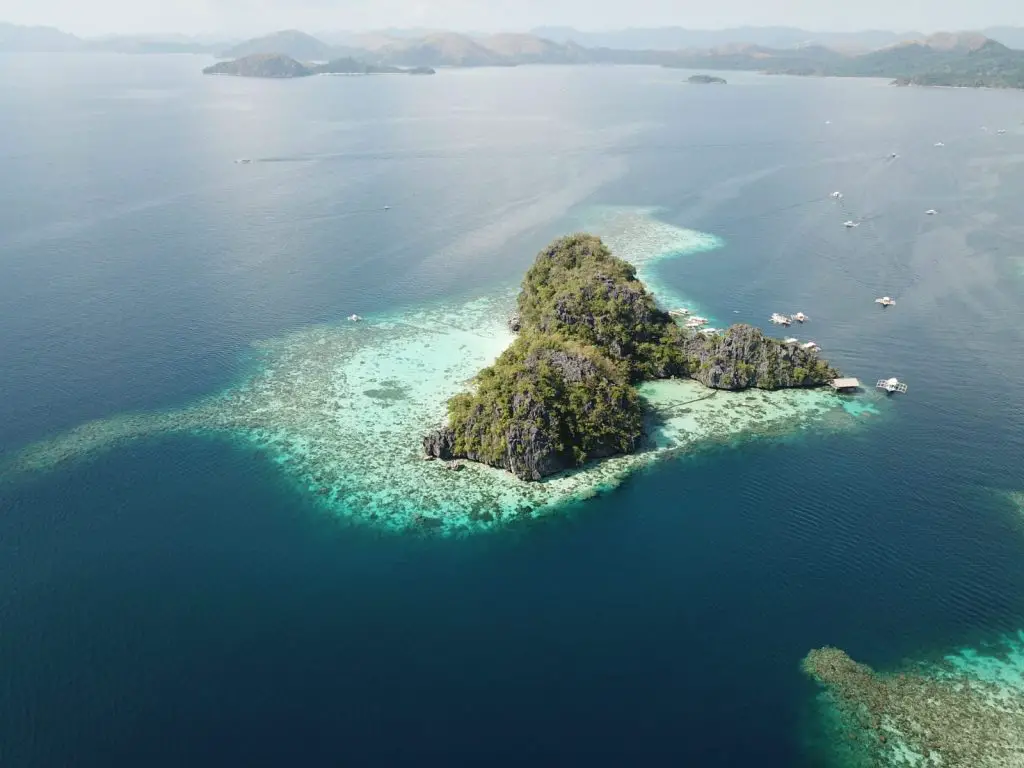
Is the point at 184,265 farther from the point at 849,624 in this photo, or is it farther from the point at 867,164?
the point at 867,164

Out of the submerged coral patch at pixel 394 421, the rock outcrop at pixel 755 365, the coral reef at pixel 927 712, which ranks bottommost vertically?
the coral reef at pixel 927 712

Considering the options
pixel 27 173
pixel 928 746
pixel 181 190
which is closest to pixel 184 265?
pixel 181 190

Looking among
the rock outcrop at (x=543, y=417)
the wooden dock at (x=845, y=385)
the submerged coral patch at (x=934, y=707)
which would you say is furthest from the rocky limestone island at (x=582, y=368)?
the submerged coral patch at (x=934, y=707)

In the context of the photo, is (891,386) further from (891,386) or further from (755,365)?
(755,365)

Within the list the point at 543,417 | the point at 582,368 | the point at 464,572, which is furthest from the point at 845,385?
the point at 464,572

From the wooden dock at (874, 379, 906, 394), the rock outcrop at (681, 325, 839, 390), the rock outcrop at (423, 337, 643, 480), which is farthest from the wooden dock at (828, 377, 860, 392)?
the rock outcrop at (423, 337, 643, 480)

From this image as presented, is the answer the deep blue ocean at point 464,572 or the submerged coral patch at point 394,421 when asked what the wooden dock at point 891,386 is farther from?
the submerged coral patch at point 394,421

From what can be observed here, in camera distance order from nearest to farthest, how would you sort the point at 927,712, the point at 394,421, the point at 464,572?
Result: the point at 927,712 → the point at 464,572 → the point at 394,421
